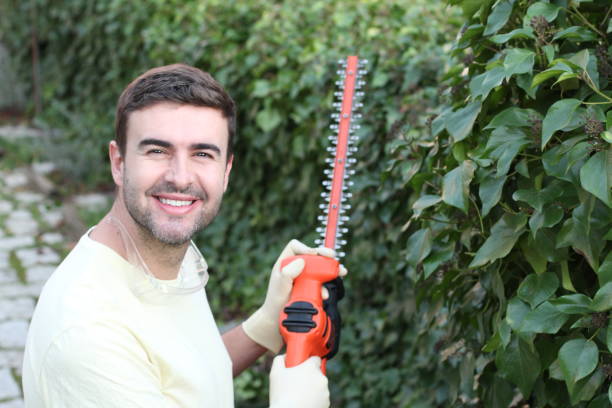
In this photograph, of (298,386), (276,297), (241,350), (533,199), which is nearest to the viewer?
(533,199)

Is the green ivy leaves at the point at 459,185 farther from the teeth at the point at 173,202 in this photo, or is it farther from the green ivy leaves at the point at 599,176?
the teeth at the point at 173,202

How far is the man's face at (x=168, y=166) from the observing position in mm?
1682

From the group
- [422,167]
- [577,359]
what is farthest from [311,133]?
[577,359]

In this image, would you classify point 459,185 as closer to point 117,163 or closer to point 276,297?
point 276,297

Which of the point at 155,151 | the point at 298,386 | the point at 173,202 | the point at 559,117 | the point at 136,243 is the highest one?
the point at 559,117

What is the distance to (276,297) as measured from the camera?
206 centimetres

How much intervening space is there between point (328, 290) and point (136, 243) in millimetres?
501

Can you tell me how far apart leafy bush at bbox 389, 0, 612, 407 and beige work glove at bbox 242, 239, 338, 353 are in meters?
0.29

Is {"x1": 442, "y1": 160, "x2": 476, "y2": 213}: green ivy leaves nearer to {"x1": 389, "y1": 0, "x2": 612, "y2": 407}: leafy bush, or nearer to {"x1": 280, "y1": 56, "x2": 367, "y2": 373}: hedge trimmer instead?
{"x1": 389, "y1": 0, "x2": 612, "y2": 407}: leafy bush

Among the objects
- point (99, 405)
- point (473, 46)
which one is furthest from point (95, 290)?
point (473, 46)

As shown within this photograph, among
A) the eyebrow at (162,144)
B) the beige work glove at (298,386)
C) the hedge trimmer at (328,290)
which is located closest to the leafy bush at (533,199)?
the hedge trimmer at (328,290)

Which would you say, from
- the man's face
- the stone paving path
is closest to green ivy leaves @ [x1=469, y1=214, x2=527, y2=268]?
the man's face

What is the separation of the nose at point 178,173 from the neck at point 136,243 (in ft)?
0.44

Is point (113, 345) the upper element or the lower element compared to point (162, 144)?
lower
